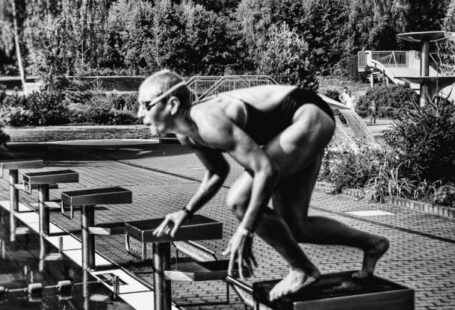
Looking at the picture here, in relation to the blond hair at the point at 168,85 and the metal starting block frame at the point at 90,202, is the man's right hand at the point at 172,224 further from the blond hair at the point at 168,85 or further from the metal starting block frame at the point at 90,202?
the metal starting block frame at the point at 90,202

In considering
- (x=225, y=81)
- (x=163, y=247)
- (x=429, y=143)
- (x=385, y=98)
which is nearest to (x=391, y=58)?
(x=385, y=98)

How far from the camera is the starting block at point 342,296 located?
11.7 feet

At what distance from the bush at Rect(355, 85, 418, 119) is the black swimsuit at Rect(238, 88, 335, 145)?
34092mm

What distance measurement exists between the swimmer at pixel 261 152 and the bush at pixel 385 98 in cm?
3403

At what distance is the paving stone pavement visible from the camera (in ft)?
21.6

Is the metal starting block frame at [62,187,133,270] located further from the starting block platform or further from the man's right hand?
the man's right hand

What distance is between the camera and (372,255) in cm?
397

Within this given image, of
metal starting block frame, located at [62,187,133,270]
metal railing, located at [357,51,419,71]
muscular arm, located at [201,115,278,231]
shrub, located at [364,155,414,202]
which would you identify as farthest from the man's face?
metal railing, located at [357,51,419,71]

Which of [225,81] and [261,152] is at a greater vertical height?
[261,152]

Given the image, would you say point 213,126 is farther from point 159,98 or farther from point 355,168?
point 355,168

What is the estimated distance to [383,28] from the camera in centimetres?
5116

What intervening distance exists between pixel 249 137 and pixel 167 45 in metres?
46.1

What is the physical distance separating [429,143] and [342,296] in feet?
28.1

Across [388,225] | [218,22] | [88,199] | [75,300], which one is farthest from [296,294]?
[218,22]
